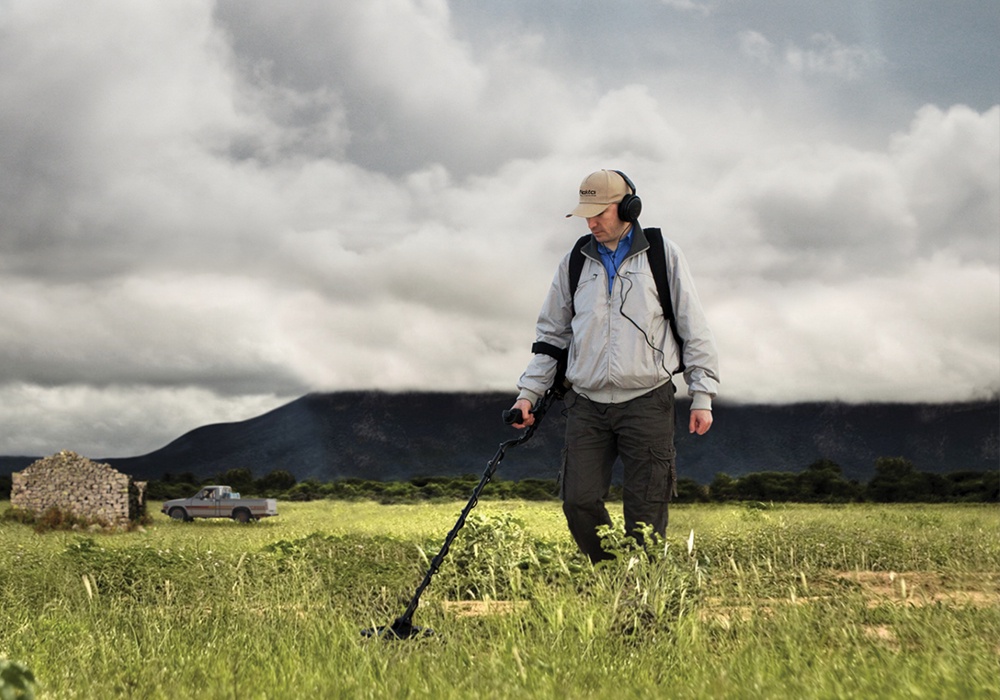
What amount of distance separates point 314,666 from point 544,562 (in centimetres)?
376

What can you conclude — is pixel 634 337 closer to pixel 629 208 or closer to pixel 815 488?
pixel 629 208

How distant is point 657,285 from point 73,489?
15.7 meters

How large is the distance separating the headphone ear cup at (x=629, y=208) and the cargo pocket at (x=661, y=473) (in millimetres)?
1514

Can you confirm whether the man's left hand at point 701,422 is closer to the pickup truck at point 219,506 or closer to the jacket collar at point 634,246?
the jacket collar at point 634,246

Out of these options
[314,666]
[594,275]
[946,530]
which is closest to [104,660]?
→ [314,666]

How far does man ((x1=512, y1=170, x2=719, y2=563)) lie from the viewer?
6.00m

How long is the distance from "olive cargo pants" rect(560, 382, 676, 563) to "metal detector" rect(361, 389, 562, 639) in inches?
7.6

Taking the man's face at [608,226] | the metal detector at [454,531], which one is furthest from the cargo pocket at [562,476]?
the man's face at [608,226]

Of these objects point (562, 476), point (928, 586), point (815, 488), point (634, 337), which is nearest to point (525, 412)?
point (562, 476)

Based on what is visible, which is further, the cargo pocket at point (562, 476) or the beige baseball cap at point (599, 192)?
the cargo pocket at point (562, 476)

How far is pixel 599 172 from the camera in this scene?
6094mm

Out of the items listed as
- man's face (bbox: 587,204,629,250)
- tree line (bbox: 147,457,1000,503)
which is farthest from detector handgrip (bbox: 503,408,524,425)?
tree line (bbox: 147,457,1000,503)

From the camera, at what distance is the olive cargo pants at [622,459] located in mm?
6000

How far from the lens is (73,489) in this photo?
18250mm
